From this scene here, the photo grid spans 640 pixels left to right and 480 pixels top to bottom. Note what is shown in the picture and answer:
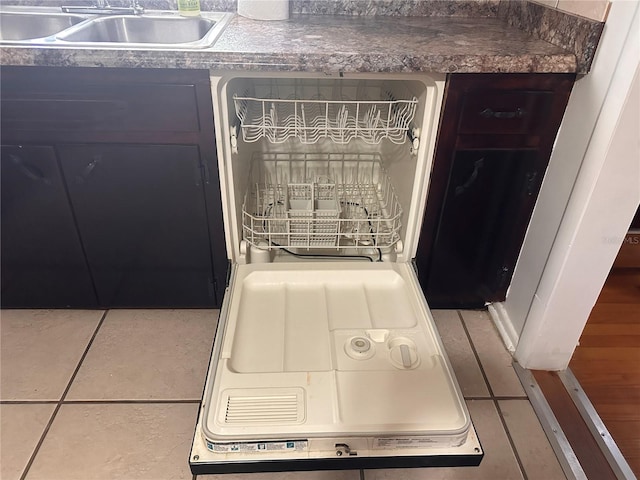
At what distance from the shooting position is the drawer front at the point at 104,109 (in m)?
1.18

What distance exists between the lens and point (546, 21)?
132cm

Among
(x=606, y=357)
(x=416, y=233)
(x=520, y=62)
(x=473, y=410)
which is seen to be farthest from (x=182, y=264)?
(x=606, y=357)

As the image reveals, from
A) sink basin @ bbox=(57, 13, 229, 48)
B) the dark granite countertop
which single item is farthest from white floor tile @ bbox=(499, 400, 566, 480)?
sink basin @ bbox=(57, 13, 229, 48)

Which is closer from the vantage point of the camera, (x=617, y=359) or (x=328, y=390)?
(x=328, y=390)

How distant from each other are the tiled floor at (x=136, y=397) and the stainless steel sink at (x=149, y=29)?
913mm

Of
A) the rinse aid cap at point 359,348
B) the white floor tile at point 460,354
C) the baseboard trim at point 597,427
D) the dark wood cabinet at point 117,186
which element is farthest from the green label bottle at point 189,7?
the baseboard trim at point 597,427

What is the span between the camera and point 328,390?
1.03m

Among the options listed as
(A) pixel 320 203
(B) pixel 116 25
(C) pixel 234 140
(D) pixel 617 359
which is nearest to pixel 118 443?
(C) pixel 234 140

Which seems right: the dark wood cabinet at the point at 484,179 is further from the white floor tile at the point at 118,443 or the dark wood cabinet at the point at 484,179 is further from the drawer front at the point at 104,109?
the white floor tile at the point at 118,443

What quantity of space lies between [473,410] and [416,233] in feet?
1.75

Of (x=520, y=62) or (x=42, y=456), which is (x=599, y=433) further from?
(x=42, y=456)

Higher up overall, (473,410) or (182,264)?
(182,264)

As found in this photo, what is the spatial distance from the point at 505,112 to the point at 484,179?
0.20 metres

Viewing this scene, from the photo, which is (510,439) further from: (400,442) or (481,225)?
(481,225)
